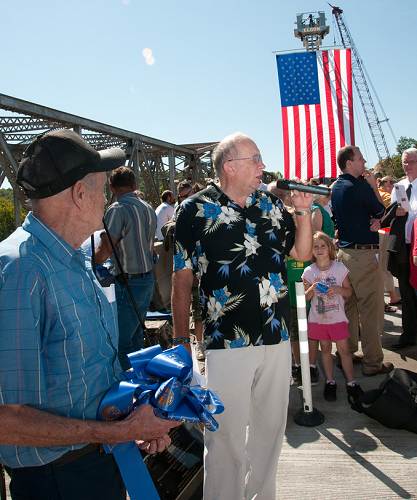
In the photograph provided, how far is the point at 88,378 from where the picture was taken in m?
1.27

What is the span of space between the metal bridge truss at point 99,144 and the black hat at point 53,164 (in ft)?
8.29

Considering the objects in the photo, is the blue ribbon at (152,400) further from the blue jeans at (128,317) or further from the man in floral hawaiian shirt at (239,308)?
the blue jeans at (128,317)

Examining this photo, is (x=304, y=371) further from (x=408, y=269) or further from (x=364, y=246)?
(x=408, y=269)

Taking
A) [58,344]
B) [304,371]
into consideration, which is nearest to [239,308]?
[58,344]

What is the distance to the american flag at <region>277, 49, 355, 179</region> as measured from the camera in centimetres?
694

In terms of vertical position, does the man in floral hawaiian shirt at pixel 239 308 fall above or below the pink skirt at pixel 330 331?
above

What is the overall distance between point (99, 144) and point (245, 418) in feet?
57.7

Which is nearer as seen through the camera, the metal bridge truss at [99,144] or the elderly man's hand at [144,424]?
the elderly man's hand at [144,424]

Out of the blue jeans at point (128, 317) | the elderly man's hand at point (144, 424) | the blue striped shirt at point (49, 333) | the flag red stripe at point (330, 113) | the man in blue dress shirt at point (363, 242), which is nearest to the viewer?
the blue striped shirt at point (49, 333)

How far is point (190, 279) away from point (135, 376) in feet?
3.33

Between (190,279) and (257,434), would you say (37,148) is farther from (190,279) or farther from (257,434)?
(257,434)

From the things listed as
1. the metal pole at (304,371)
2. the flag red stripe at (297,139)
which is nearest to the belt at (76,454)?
the metal pole at (304,371)

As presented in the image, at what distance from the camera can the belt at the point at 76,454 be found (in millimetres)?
1253

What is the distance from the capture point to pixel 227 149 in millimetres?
2324
